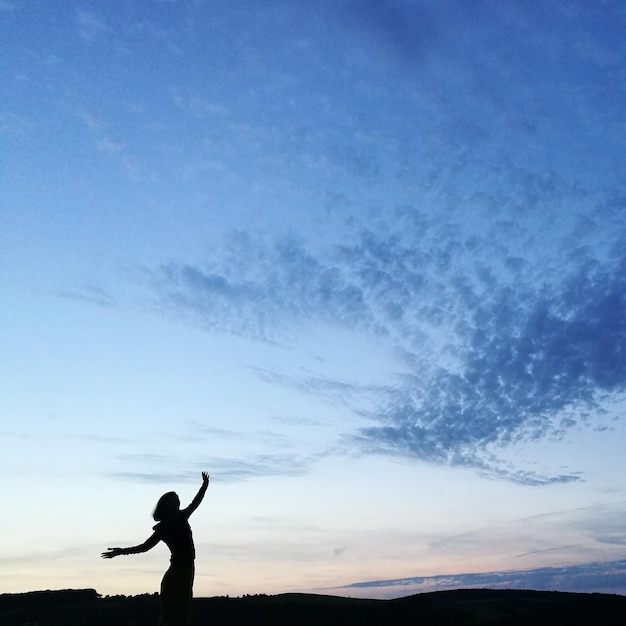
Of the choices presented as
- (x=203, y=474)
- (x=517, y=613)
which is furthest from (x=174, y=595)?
(x=517, y=613)

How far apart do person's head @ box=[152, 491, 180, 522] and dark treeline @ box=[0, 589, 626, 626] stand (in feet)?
205

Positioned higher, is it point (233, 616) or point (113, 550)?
point (113, 550)

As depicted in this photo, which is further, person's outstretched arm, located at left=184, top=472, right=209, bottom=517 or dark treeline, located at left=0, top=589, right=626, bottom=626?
dark treeline, located at left=0, top=589, right=626, bottom=626

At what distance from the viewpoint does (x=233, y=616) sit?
242 feet

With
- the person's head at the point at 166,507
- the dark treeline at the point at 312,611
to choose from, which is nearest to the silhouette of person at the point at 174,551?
the person's head at the point at 166,507

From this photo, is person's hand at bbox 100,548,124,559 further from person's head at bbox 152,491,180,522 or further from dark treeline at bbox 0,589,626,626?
dark treeline at bbox 0,589,626,626

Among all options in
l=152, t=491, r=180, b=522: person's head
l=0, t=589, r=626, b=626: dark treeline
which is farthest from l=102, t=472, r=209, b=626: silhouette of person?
l=0, t=589, r=626, b=626: dark treeline

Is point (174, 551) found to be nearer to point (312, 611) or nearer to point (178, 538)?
point (178, 538)

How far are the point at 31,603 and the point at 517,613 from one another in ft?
180

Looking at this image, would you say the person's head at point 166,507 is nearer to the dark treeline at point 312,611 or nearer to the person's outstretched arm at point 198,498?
the person's outstretched arm at point 198,498

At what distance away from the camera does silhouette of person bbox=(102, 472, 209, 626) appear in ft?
30.9

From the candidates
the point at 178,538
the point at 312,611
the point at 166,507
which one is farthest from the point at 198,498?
the point at 312,611

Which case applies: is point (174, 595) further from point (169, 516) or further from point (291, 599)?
point (291, 599)

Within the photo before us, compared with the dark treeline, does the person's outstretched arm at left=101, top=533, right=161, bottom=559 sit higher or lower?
higher
